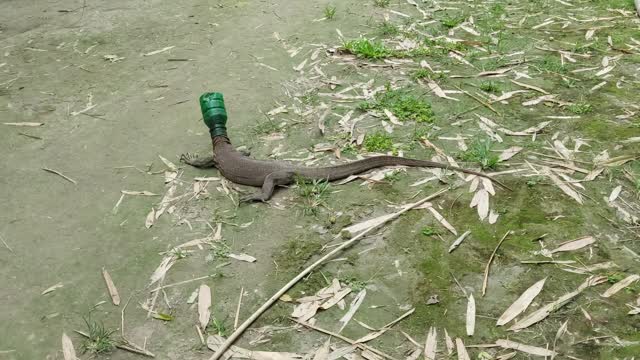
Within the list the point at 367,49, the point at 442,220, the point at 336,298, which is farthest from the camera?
the point at 367,49

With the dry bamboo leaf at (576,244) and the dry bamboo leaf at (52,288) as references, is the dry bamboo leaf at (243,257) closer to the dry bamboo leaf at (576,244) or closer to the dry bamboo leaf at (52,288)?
the dry bamboo leaf at (52,288)

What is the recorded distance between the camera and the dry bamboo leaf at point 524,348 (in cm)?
323

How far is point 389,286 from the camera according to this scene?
3.76m

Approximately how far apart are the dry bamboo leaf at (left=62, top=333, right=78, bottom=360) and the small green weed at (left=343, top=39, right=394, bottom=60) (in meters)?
4.66

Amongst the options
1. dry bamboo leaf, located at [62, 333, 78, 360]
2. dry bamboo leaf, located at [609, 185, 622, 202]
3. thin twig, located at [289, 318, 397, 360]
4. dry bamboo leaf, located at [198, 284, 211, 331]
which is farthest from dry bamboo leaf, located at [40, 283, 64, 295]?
dry bamboo leaf, located at [609, 185, 622, 202]

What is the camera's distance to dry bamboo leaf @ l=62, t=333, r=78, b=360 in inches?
137

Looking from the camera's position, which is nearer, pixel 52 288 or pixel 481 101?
pixel 52 288

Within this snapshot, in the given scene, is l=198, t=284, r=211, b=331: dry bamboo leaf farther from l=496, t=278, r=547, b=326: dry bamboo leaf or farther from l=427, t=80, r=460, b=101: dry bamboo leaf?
l=427, t=80, r=460, b=101: dry bamboo leaf

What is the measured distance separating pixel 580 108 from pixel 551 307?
278 cm

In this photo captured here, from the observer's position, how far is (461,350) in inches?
129

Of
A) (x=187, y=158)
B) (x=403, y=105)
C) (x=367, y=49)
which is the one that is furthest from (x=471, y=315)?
(x=367, y=49)

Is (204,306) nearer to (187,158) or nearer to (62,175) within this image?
(187,158)

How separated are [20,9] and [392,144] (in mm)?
7110

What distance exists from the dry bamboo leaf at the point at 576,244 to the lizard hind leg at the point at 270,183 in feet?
7.23
